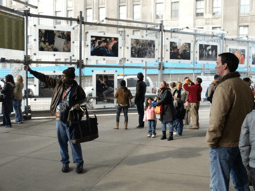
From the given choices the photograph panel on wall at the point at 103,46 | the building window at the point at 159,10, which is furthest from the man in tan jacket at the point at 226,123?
the building window at the point at 159,10

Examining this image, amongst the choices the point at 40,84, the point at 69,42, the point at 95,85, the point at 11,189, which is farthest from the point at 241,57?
the point at 11,189

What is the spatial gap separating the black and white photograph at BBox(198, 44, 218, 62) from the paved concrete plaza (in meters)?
7.00

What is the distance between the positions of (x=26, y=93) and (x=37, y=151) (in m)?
4.41

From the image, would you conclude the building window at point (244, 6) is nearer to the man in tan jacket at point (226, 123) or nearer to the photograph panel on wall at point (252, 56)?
the photograph panel on wall at point (252, 56)

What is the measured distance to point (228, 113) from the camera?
10.2ft

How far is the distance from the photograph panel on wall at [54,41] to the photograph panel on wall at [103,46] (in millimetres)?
805

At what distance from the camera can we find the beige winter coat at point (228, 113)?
10.1ft

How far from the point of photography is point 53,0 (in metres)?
46.1

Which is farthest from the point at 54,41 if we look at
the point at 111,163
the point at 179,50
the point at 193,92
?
the point at 111,163

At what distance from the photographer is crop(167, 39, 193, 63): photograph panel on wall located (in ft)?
44.3

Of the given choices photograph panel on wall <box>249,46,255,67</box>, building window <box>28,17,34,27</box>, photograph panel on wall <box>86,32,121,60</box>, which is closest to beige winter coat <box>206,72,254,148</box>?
building window <box>28,17,34,27</box>

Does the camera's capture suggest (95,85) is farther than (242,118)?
Yes

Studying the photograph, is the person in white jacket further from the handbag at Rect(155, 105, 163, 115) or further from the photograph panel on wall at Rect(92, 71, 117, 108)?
the photograph panel on wall at Rect(92, 71, 117, 108)

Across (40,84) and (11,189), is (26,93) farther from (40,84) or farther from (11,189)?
(11,189)
